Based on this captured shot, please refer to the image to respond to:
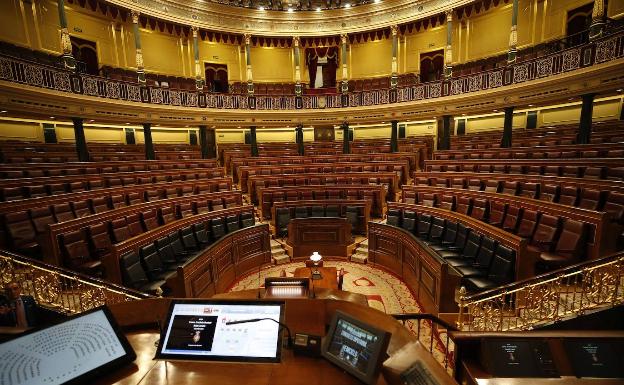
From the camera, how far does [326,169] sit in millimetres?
10203

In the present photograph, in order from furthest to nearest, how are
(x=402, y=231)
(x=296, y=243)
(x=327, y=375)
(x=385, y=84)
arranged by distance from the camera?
(x=385, y=84), (x=296, y=243), (x=402, y=231), (x=327, y=375)

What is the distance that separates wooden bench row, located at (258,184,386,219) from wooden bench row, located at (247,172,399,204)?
2.40 ft

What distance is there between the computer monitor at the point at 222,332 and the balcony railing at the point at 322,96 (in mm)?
9268

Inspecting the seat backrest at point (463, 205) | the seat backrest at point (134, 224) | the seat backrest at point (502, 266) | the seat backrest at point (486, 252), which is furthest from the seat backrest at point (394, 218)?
the seat backrest at point (134, 224)

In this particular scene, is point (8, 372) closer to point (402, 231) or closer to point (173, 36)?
point (402, 231)

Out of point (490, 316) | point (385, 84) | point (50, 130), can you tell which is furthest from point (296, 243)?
point (385, 84)

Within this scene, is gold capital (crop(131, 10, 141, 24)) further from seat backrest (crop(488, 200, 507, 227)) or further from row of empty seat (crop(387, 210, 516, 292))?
seat backrest (crop(488, 200, 507, 227))

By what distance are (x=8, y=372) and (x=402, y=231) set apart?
545 cm

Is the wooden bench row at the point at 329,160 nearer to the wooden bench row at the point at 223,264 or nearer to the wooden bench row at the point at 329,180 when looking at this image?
the wooden bench row at the point at 329,180

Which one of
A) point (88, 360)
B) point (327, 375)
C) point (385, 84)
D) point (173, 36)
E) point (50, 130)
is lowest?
point (327, 375)

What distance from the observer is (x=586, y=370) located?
1.74m

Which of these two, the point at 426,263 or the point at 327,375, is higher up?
the point at 327,375

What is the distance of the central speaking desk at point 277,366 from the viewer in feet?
4.67

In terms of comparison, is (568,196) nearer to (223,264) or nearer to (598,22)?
(598,22)
